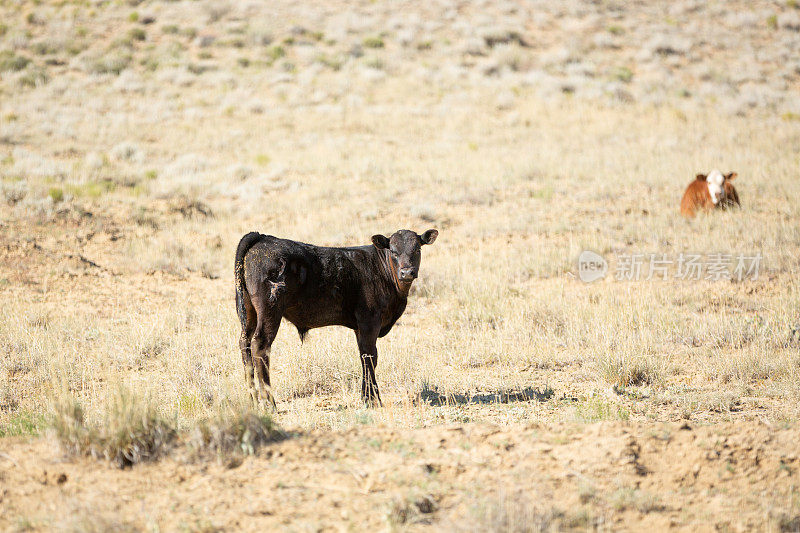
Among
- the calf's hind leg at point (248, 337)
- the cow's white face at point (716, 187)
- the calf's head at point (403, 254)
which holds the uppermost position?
the cow's white face at point (716, 187)

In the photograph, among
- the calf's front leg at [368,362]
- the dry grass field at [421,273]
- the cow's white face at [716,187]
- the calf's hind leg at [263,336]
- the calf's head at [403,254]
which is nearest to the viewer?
the dry grass field at [421,273]

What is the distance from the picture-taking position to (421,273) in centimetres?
1320

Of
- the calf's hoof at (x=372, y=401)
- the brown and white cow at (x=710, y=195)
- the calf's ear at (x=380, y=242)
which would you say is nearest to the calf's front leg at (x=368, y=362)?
the calf's hoof at (x=372, y=401)

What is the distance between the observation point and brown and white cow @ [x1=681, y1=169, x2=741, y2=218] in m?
16.2

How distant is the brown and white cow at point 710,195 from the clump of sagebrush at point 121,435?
1401cm

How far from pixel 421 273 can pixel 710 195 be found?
7818 mm

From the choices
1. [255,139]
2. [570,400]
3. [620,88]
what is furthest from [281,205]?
[620,88]

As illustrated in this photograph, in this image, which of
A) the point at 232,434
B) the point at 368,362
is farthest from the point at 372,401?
the point at 232,434

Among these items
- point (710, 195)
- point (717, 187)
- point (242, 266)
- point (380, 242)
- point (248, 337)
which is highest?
point (717, 187)

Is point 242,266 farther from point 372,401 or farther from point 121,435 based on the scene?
point 121,435

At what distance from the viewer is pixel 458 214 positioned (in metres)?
17.2

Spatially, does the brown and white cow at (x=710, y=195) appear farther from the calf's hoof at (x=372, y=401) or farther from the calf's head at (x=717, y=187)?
the calf's hoof at (x=372, y=401)

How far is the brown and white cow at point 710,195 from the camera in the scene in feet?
53.2

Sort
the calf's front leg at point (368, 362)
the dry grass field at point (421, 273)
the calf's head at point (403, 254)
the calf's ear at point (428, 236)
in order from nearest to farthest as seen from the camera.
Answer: the dry grass field at point (421, 273), the calf's head at point (403, 254), the calf's front leg at point (368, 362), the calf's ear at point (428, 236)
